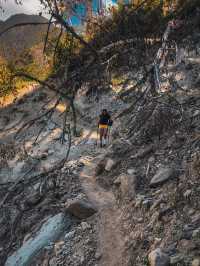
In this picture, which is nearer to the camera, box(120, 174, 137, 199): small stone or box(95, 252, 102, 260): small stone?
box(95, 252, 102, 260): small stone

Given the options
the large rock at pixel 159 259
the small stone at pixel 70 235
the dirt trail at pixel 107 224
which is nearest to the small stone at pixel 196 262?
the large rock at pixel 159 259

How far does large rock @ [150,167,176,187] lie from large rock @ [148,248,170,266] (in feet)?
8.80

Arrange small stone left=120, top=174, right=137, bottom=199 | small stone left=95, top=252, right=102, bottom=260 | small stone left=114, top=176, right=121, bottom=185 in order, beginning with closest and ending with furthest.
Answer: small stone left=95, top=252, right=102, bottom=260 < small stone left=120, top=174, right=137, bottom=199 < small stone left=114, top=176, right=121, bottom=185

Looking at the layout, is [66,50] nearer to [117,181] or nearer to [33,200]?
[117,181]

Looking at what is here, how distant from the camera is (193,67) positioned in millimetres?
20344

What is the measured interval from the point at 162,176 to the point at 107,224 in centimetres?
168

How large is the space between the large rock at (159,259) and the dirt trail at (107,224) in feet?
4.05

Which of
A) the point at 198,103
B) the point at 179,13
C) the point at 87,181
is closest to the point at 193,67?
the point at 179,13

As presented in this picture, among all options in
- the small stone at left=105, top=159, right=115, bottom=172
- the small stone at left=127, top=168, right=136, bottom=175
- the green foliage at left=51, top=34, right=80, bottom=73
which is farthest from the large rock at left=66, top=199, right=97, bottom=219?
the green foliage at left=51, top=34, right=80, bottom=73

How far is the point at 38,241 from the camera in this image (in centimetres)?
840

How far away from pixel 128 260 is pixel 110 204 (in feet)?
9.28

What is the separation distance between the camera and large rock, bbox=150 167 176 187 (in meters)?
7.89

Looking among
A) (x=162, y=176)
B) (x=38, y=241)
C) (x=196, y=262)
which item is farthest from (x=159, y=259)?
(x=38, y=241)

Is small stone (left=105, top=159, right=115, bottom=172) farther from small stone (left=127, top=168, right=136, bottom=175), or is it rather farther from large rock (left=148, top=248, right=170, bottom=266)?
large rock (left=148, top=248, right=170, bottom=266)
